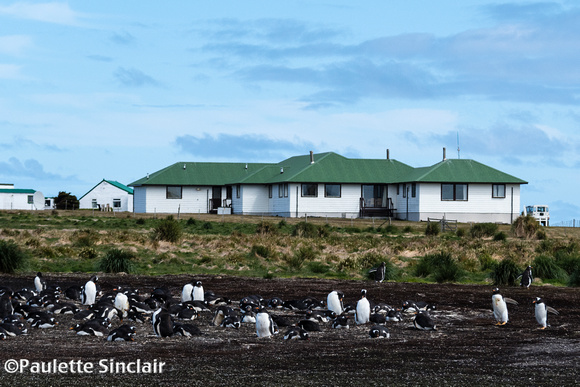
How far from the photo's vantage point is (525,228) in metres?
51.3

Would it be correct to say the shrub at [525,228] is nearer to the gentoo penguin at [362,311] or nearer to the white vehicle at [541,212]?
the white vehicle at [541,212]

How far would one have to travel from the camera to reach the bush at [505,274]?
2518 centimetres

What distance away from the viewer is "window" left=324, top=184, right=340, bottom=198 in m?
71.2

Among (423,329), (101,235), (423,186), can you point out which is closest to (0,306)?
(423,329)

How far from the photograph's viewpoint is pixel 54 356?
12398mm

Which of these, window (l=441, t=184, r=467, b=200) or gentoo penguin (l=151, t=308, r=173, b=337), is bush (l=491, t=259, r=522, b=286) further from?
window (l=441, t=184, r=467, b=200)

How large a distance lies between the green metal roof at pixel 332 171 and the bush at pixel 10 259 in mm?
42363

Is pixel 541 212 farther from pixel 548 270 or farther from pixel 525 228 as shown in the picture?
pixel 548 270

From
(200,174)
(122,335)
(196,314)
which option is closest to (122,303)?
(196,314)

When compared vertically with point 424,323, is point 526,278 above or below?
above

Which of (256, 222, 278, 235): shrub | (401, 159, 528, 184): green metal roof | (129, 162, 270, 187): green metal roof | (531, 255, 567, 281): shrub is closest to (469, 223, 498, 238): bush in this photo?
(256, 222, 278, 235): shrub

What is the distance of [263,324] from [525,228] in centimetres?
3980

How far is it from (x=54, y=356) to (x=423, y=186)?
5768 centimetres

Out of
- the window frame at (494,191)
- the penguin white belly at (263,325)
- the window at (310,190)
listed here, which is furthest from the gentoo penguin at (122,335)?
the window frame at (494,191)
